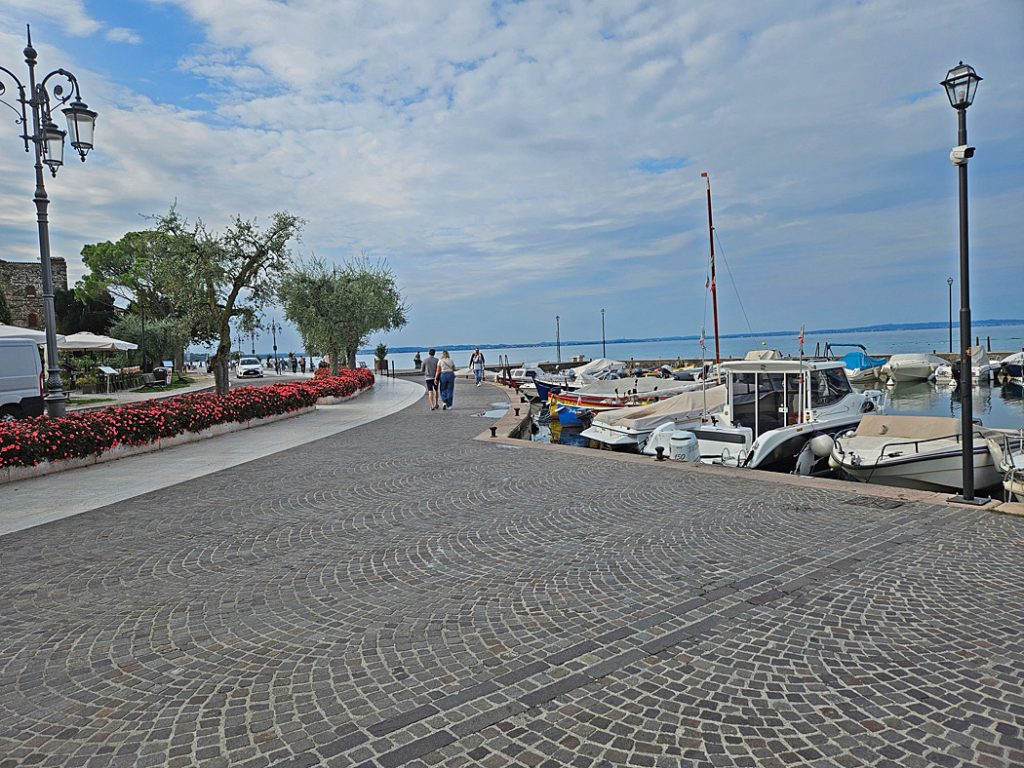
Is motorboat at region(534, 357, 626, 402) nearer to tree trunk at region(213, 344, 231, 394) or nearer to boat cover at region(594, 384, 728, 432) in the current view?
boat cover at region(594, 384, 728, 432)

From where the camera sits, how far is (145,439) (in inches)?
468

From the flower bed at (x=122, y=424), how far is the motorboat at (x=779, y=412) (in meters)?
10.2

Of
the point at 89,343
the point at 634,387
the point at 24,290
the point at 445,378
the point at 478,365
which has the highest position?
the point at 24,290

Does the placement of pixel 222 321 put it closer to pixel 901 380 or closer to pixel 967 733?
pixel 967 733

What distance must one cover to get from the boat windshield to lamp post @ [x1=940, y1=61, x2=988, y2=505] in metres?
5.43

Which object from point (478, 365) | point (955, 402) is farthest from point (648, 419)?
point (955, 402)

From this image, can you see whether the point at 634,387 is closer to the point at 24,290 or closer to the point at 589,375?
the point at 589,375

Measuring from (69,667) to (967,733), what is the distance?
4691mm

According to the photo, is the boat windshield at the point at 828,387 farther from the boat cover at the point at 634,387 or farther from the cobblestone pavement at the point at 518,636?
the boat cover at the point at 634,387

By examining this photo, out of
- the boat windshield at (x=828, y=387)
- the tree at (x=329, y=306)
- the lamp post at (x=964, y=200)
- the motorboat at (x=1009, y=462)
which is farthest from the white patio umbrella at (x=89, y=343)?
the motorboat at (x=1009, y=462)

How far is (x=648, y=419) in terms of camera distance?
1470 centimetres

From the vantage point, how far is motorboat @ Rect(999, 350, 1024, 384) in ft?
121

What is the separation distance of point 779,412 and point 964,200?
6.56m

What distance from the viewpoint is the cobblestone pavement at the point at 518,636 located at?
2965 millimetres
